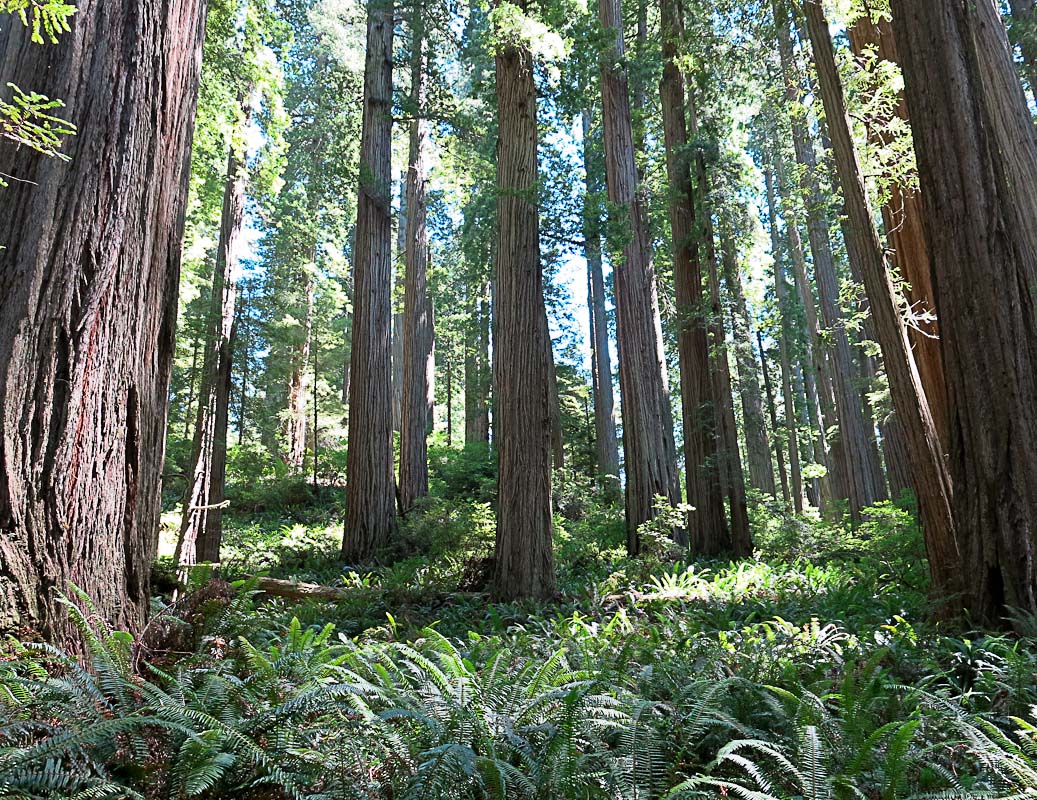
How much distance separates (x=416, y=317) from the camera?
15609 mm

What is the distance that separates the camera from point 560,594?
7.04 metres

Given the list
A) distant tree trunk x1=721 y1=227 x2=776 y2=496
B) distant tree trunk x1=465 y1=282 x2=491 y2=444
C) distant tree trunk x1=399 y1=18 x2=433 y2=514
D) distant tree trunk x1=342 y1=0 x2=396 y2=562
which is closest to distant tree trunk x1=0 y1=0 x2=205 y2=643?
distant tree trunk x1=342 y1=0 x2=396 y2=562

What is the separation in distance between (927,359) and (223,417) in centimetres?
851

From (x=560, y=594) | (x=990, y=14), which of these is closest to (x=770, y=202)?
(x=990, y=14)

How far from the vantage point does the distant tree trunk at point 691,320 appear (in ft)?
33.4

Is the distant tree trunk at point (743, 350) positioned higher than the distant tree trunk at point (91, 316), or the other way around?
the distant tree trunk at point (743, 350)

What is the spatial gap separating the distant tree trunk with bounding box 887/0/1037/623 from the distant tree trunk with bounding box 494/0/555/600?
3699 mm

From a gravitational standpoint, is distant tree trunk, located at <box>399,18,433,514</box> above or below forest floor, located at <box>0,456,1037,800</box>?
above

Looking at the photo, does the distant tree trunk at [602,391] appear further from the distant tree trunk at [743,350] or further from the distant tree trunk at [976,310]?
the distant tree trunk at [976,310]

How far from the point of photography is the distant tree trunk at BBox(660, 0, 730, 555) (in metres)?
10.2

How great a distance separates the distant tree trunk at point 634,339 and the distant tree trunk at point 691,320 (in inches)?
18.7

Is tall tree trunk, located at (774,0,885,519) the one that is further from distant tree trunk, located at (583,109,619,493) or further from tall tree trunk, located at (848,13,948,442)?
distant tree trunk, located at (583,109,619,493)

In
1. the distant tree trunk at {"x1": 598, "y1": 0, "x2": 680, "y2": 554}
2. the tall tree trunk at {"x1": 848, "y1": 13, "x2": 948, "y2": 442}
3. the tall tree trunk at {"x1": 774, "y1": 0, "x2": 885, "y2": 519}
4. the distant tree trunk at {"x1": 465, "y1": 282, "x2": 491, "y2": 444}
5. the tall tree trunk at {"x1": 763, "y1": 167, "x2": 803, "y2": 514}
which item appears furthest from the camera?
the distant tree trunk at {"x1": 465, "y1": 282, "x2": 491, "y2": 444}

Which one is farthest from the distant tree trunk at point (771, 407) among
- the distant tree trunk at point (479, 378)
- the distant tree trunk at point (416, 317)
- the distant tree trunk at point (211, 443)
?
the distant tree trunk at point (211, 443)
